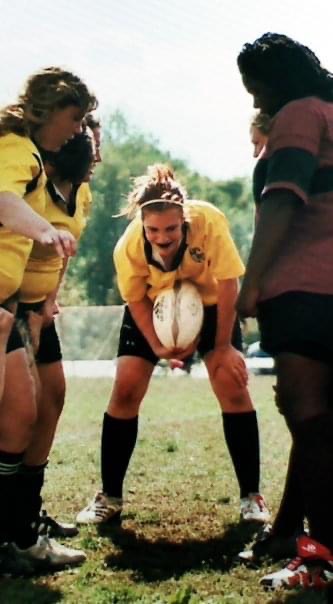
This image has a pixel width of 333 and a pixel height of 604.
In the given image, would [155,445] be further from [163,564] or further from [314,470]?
[314,470]

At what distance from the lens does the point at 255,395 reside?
19.5 meters

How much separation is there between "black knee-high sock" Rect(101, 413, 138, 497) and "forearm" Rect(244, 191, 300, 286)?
2230 millimetres

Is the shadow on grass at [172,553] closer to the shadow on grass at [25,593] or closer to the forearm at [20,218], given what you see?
the shadow on grass at [25,593]

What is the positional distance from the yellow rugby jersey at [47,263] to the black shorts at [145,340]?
1.02m

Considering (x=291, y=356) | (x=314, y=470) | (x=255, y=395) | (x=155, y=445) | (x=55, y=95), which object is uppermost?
(x=55, y=95)

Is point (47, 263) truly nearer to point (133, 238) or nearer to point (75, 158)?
point (75, 158)

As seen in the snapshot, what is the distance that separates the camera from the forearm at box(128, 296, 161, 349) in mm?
6370

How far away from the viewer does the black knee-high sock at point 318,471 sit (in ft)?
14.1

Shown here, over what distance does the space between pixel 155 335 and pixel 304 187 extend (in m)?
2.14

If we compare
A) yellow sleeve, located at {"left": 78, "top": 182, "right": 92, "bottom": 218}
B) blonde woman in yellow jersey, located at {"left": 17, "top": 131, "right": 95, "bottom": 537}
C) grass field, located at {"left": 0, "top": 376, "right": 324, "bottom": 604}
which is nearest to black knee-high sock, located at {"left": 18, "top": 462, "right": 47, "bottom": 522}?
blonde woman in yellow jersey, located at {"left": 17, "top": 131, "right": 95, "bottom": 537}

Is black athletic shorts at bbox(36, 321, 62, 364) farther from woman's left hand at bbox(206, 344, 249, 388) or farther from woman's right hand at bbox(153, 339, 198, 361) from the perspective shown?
woman's left hand at bbox(206, 344, 249, 388)

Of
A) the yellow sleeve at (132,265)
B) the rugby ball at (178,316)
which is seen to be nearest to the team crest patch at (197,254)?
the rugby ball at (178,316)

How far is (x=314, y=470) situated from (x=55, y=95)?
1.98 m

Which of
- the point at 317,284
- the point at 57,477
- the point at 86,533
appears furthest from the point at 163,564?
the point at 57,477
